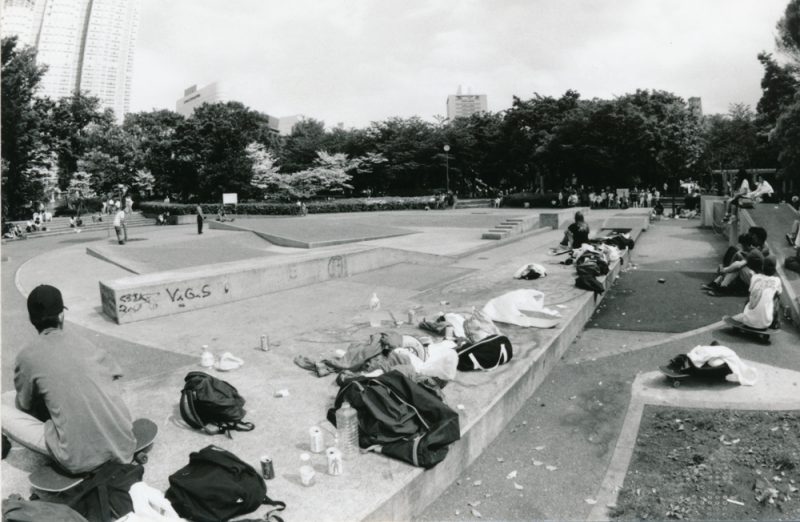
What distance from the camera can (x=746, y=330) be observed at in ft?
28.3

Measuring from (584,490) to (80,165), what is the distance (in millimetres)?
54380

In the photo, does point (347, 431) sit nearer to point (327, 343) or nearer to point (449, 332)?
point (449, 332)

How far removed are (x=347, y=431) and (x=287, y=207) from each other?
117 feet

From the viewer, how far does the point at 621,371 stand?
7.82 meters

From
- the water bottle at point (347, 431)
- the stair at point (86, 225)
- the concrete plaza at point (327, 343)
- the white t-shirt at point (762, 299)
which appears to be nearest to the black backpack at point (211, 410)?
the concrete plaza at point (327, 343)

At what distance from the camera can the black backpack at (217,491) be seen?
3.76 metres

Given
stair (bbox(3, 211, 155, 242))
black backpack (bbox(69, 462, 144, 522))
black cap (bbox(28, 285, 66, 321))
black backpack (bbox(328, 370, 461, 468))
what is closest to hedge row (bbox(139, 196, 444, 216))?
stair (bbox(3, 211, 155, 242))

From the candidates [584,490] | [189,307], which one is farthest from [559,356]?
[189,307]

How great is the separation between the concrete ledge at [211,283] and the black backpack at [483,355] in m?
6.89

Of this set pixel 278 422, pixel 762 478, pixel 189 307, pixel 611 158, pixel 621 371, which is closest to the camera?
pixel 762 478

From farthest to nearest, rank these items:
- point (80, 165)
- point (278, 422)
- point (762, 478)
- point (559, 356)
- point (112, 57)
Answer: point (112, 57), point (80, 165), point (559, 356), point (278, 422), point (762, 478)

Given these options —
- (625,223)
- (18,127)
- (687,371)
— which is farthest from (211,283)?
(18,127)

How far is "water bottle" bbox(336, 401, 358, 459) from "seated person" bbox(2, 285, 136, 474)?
5.73 ft

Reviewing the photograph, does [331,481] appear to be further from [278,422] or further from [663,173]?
[663,173]
